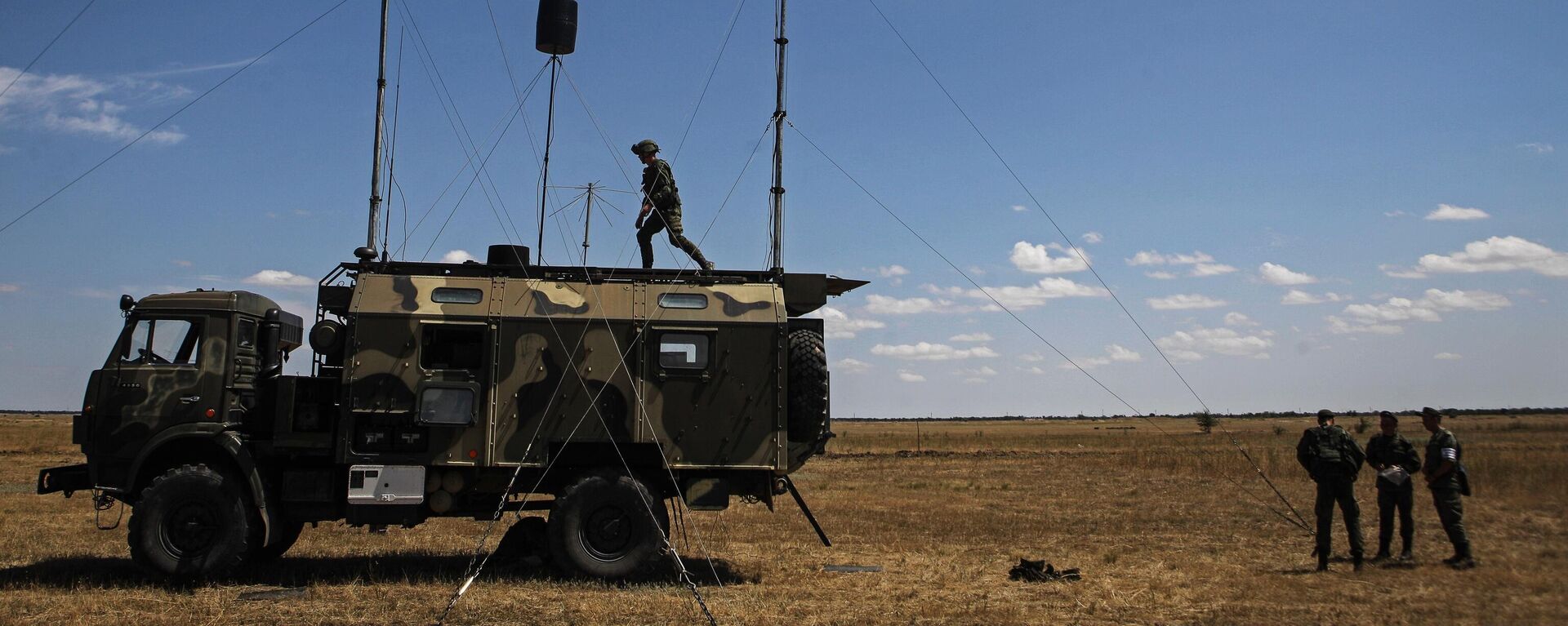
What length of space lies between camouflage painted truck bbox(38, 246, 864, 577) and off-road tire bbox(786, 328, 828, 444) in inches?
0.8

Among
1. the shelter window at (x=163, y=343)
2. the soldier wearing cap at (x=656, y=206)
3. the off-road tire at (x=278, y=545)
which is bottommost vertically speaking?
the off-road tire at (x=278, y=545)

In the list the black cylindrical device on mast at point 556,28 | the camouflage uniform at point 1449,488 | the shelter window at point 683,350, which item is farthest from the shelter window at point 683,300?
the camouflage uniform at point 1449,488

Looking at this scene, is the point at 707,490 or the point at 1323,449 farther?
the point at 1323,449

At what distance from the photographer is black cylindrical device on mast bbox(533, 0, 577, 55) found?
14172 millimetres

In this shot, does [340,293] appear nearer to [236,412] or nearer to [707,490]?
[236,412]

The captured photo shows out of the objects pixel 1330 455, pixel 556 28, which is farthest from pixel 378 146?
pixel 1330 455

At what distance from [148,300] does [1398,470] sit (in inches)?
556

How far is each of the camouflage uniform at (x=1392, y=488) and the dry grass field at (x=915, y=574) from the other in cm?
52

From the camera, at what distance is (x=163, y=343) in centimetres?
1142

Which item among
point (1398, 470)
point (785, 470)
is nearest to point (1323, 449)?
point (1398, 470)

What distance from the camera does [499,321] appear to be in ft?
37.3

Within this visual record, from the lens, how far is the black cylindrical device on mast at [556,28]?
14.2 metres

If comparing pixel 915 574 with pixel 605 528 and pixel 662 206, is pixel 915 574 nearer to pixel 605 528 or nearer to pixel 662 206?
pixel 605 528

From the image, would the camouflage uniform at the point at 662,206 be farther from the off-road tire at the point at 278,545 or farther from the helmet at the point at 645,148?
the off-road tire at the point at 278,545
